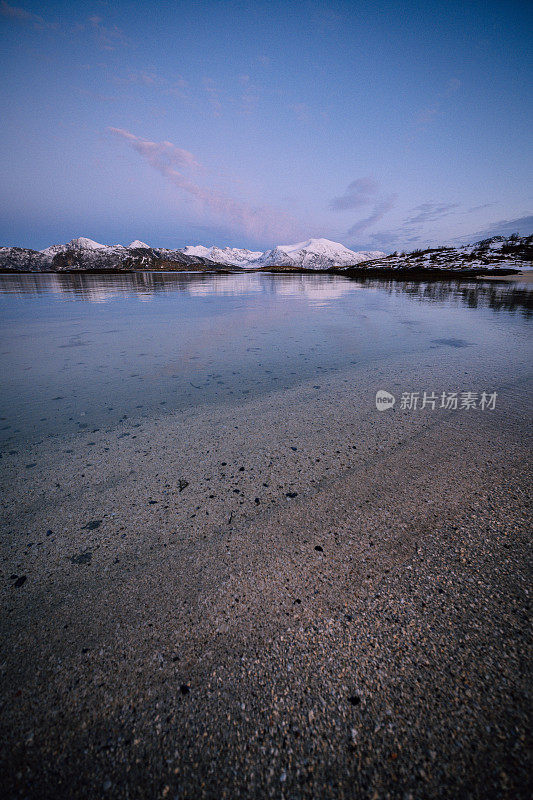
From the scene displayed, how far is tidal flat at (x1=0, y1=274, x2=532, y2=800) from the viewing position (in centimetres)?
166

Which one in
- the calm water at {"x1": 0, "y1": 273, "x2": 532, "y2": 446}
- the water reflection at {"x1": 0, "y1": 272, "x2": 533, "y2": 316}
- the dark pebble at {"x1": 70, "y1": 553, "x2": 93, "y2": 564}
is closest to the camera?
the dark pebble at {"x1": 70, "y1": 553, "x2": 93, "y2": 564}

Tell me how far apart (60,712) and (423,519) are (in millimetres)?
3212

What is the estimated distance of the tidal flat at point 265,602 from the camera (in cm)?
166

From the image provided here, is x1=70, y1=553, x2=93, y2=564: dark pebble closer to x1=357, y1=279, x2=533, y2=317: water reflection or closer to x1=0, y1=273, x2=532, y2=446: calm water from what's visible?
x1=0, y1=273, x2=532, y2=446: calm water

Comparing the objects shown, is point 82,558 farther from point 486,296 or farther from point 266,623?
point 486,296

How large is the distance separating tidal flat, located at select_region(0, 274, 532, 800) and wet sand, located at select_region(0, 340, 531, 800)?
1 centimetres

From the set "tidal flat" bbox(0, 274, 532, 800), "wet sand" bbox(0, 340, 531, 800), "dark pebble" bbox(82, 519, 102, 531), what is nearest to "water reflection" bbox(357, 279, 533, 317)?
"tidal flat" bbox(0, 274, 532, 800)

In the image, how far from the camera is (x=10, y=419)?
5.30 m

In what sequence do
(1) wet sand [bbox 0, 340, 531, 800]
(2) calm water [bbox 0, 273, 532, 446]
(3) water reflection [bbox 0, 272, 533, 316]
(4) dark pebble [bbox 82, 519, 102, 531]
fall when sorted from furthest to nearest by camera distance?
1. (3) water reflection [bbox 0, 272, 533, 316]
2. (2) calm water [bbox 0, 273, 532, 446]
3. (4) dark pebble [bbox 82, 519, 102, 531]
4. (1) wet sand [bbox 0, 340, 531, 800]

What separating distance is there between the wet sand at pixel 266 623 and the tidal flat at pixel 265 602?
1cm

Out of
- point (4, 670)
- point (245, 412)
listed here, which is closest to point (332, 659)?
point (4, 670)

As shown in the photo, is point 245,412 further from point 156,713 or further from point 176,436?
point 156,713

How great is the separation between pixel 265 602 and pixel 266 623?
0.15m

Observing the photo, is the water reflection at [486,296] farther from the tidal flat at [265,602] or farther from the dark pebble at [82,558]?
the dark pebble at [82,558]
